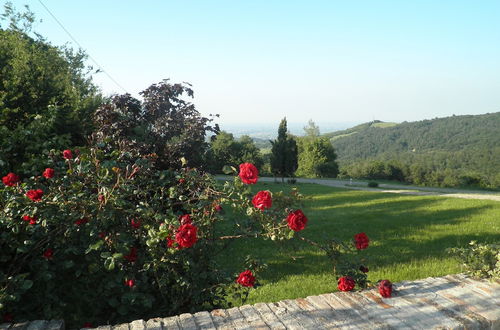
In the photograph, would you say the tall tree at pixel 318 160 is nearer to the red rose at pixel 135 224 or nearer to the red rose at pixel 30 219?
the red rose at pixel 135 224

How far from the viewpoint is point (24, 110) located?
592 cm

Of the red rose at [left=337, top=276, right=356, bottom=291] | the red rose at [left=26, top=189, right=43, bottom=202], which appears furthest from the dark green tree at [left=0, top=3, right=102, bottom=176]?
the red rose at [left=337, top=276, right=356, bottom=291]

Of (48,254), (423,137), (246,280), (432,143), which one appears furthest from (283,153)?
(423,137)

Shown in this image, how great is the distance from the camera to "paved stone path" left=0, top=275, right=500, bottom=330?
7.02 feet

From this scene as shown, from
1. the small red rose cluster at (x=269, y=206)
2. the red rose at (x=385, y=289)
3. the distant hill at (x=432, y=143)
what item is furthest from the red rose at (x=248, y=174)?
the distant hill at (x=432, y=143)

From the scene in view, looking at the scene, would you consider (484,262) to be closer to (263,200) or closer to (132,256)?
(263,200)

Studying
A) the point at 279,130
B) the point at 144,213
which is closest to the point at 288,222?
the point at 144,213

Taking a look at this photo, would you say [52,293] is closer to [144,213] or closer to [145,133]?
[144,213]

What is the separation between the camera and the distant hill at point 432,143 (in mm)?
65562

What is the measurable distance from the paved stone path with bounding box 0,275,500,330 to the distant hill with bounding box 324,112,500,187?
6467 cm

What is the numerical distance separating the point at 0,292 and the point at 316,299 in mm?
1997

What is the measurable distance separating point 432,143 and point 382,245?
8974 cm

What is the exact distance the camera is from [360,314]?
230 cm

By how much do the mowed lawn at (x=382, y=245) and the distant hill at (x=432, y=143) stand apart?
5731cm
